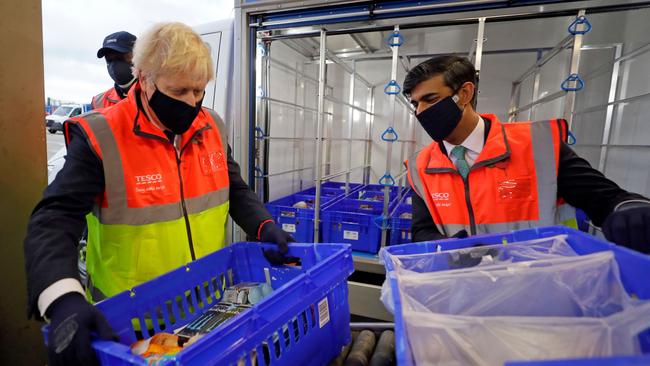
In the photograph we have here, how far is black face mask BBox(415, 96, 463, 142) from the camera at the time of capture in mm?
1324

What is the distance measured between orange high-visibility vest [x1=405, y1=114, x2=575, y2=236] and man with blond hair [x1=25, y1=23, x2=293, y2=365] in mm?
691

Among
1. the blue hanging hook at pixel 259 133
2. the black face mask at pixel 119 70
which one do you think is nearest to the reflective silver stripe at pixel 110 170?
the black face mask at pixel 119 70

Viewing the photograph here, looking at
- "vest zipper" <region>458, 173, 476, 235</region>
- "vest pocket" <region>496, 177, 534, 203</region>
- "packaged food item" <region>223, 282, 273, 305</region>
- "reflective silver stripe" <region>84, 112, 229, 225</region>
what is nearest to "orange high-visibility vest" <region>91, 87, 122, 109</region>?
"reflective silver stripe" <region>84, 112, 229, 225</region>

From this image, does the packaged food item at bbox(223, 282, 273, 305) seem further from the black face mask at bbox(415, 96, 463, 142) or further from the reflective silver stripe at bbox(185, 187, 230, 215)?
the black face mask at bbox(415, 96, 463, 142)

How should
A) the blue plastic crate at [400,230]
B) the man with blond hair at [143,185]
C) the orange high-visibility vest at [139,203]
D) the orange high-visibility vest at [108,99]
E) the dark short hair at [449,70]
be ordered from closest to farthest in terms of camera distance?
the man with blond hair at [143,185], the orange high-visibility vest at [139,203], the dark short hair at [449,70], the orange high-visibility vest at [108,99], the blue plastic crate at [400,230]

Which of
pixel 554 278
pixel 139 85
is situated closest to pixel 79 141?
pixel 139 85

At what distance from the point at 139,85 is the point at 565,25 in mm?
4642

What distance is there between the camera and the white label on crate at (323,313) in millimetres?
740

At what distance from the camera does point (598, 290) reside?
61 cm

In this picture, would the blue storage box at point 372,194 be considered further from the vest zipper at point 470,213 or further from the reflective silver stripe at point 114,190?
the reflective silver stripe at point 114,190

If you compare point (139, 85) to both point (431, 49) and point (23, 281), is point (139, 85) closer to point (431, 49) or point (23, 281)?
point (23, 281)

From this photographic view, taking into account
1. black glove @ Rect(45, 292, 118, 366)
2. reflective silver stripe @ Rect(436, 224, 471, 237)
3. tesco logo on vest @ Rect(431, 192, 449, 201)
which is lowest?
black glove @ Rect(45, 292, 118, 366)

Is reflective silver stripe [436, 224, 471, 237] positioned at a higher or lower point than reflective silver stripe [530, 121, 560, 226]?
lower

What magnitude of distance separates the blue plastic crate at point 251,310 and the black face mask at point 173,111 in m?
0.47
